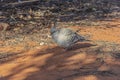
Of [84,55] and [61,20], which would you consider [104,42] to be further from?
[61,20]

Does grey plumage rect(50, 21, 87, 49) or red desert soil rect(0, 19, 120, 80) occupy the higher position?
grey plumage rect(50, 21, 87, 49)

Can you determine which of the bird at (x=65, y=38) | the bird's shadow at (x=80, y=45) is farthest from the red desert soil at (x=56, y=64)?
the bird at (x=65, y=38)

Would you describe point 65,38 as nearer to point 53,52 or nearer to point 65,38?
point 65,38

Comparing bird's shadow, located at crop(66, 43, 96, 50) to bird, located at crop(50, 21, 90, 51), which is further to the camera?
bird's shadow, located at crop(66, 43, 96, 50)

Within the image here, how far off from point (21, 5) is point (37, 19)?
4.79 feet

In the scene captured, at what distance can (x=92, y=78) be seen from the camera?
595 cm

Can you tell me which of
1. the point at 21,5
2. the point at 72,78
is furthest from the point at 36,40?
the point at 21,5

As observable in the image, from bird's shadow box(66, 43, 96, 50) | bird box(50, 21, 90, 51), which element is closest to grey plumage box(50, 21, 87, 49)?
bird box(50, 21, 90, 51)

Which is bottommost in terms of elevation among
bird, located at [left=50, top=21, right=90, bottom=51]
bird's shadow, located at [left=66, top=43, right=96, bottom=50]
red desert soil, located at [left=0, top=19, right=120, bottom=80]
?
bird's shadow, located at [left=66, top=43, right=96, bottom=50]

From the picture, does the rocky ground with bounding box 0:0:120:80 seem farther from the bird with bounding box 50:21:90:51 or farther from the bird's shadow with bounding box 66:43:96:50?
the bird with bounding box 50:21:90:51

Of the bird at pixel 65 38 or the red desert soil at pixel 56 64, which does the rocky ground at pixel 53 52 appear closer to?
the red desert soil at pixel 56 64

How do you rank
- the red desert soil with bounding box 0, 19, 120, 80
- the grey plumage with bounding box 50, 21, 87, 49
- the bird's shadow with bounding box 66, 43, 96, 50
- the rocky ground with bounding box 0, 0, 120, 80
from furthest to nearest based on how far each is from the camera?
the bird's shadow with bounding box 66, 43, 96, 50
the grey plumage with bounding box 50, 21, 87, 49
the rocky ground with bounding box 0, 0, 120, 80
the red desert soil with bounding box 0, 19, 120, 80

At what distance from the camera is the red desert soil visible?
6.06 m

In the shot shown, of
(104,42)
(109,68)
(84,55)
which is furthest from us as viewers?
(104,42)
